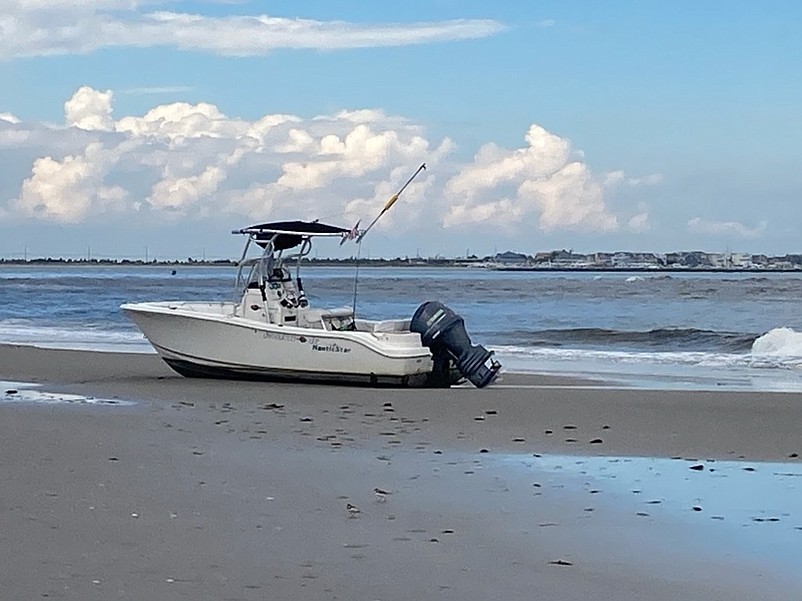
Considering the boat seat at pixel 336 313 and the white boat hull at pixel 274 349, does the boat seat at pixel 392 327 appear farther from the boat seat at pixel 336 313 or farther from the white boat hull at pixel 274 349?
the boat seat at pixel 336 313

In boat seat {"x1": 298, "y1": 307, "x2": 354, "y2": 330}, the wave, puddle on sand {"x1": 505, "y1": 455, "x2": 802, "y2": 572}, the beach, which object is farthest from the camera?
the wave

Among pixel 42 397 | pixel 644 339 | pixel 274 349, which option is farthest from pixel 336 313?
pixel 644 339

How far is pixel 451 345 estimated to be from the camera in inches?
622

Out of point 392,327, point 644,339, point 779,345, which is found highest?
point 392,327

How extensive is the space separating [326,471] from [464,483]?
1.03 metres

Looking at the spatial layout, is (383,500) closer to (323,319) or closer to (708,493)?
(708,493)

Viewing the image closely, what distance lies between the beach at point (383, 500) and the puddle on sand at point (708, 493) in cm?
3

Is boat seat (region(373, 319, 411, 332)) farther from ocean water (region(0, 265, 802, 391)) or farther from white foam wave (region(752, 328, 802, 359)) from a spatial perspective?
white foam wave (region(752, 328, 802, 359))

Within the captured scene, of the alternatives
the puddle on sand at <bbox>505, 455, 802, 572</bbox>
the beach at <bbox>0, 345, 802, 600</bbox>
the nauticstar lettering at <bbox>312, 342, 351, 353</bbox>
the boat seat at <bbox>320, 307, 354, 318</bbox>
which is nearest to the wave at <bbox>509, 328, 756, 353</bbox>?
the boat seat at <bbox>320, 307, 354, 318</bbox>

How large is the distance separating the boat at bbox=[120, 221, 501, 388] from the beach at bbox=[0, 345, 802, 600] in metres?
1.67

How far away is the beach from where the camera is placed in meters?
5.81

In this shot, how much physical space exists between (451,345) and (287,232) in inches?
103

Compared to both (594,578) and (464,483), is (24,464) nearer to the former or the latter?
(464,483)

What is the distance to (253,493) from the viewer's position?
790 cm
